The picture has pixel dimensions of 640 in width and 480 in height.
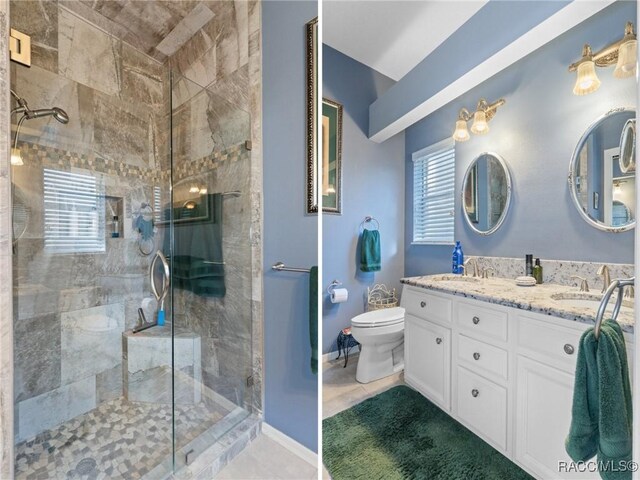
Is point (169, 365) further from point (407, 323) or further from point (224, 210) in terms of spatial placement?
point (407, 323)

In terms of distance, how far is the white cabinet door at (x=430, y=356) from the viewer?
577mm

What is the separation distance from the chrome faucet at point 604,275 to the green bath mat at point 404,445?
14.5 inches

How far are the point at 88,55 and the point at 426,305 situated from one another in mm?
2306

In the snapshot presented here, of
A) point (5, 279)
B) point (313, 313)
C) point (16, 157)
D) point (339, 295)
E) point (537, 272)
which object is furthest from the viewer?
point (16, 157)

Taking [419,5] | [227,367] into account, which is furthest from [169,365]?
[419,5]

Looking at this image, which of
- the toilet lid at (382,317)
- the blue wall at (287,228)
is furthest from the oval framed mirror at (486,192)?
the blue wall at (287,228)

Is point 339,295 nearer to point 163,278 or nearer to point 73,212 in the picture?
point 163,278

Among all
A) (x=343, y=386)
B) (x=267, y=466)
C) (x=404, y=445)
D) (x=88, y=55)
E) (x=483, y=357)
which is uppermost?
(x=88, y=55)

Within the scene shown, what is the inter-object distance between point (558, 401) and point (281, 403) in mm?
1180

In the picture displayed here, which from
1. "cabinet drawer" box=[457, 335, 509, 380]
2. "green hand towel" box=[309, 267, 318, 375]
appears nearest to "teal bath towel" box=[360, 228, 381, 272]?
"cabinet drawer" box=[457, 335, 509, 380]

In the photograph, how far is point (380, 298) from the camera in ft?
1.95

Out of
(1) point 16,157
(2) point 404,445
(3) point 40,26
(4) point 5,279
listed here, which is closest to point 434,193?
(2) point 404,445

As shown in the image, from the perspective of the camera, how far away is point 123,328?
1739mm

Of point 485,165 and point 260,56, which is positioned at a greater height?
point 260,56
